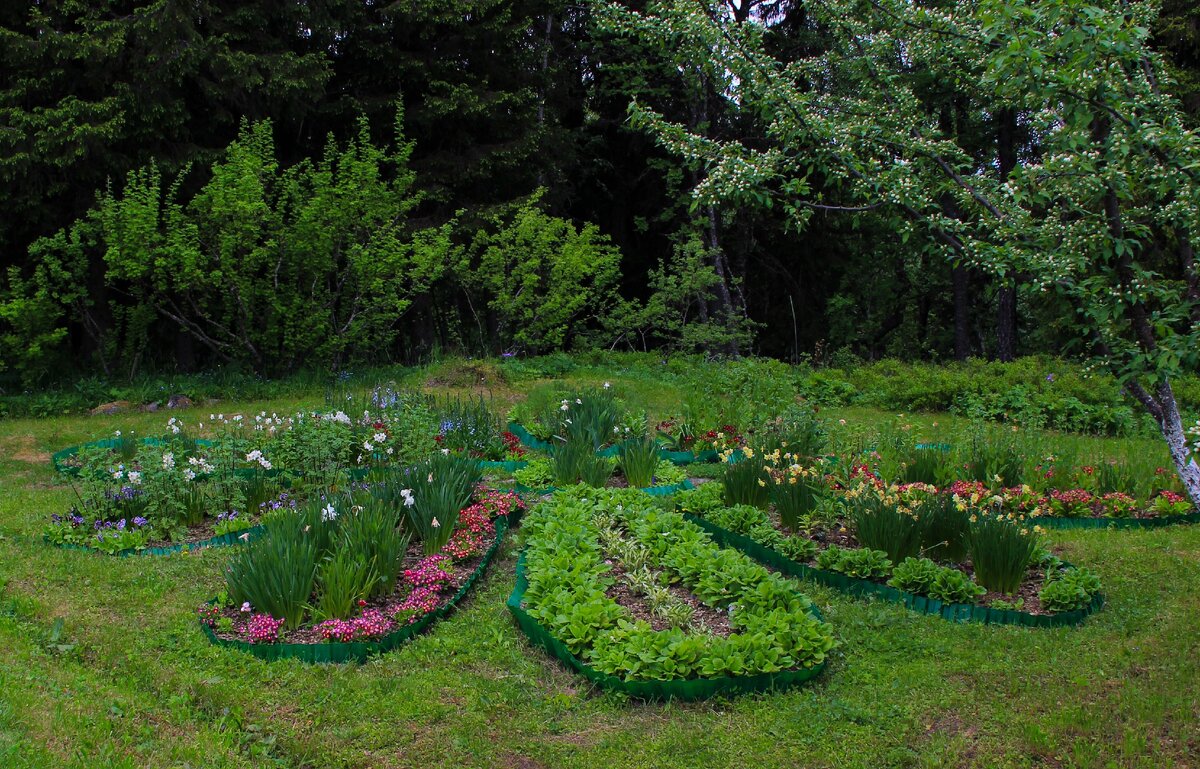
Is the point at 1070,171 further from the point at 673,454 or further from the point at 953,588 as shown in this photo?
the point at 673,454

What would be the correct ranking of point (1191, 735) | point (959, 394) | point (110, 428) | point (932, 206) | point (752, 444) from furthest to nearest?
1. point (959, 394)
2. point (110, 428)
3. point (752, 444)
4. point (932, 206)
5. point (1191, 735)

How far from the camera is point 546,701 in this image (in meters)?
3.70

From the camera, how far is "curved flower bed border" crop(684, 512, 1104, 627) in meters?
4.29

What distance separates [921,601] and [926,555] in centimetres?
54

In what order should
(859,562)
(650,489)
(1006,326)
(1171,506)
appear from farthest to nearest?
1. (1006,326)
2. (650,489)
3. (1171,506)
4. (859,562)

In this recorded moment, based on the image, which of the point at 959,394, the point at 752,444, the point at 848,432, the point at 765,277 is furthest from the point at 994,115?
the point at 752,444

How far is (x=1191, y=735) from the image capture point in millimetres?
3262

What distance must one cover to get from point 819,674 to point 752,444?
276 centimetres

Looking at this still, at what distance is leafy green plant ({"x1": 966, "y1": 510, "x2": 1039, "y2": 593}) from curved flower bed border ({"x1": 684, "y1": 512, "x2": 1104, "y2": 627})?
0.87 feet

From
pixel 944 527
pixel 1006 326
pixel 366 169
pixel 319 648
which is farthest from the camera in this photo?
pixel 1006 326

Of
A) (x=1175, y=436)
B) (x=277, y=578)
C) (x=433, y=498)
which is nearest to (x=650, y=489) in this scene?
(x=433, y=498)

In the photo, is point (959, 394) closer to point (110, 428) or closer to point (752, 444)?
point (752, 444)

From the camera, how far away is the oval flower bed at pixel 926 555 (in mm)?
4406

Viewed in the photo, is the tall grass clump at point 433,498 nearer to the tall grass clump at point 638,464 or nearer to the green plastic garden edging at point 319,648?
the green plastic garden edging at point 319,648
